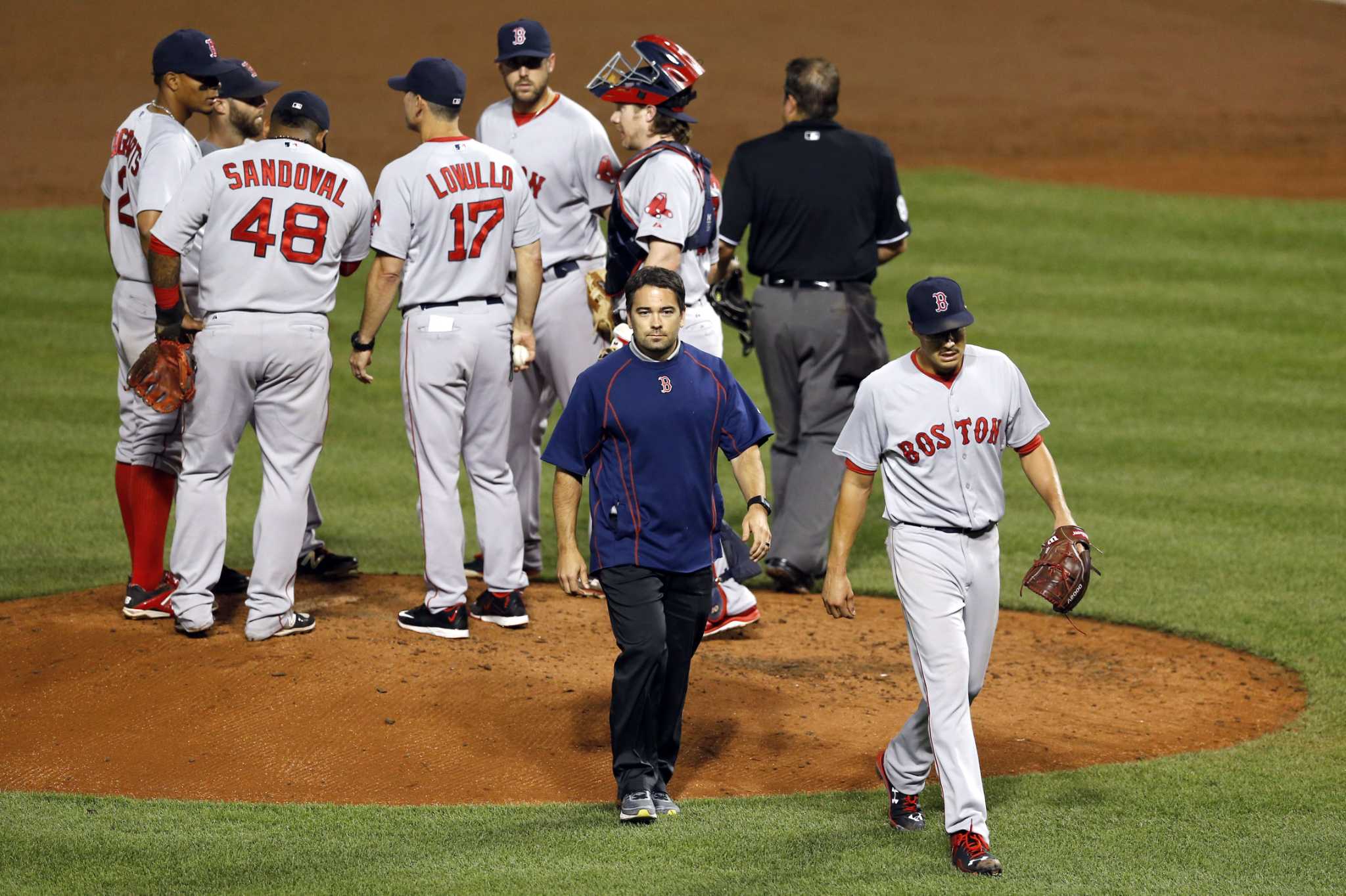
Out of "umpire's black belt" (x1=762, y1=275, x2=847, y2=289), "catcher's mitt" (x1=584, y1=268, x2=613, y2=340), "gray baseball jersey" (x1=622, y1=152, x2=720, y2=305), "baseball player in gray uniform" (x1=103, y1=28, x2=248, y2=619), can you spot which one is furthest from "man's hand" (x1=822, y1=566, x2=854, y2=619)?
"umpire's black belt" (x1=762, y1=275, x2=847, y2=289)

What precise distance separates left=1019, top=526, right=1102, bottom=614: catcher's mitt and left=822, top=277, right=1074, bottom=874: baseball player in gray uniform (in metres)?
0.09

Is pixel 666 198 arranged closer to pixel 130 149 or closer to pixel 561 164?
pixel 561 164

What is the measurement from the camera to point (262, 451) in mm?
6578

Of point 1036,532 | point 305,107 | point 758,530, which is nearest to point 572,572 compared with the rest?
point 758,530

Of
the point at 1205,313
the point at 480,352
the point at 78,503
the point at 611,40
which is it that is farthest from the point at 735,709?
the point at 611,40

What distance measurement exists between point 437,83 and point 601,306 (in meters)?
1.16

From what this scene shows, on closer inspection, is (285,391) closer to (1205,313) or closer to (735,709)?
(735,709)

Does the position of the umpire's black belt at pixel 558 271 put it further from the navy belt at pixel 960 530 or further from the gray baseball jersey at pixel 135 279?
the navy belt at pixel 960 530

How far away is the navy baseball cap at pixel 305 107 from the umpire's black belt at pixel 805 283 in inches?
99.3

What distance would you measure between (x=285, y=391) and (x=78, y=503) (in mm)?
3668

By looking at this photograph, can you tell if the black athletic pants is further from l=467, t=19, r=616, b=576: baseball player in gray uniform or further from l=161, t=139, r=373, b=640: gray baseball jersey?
l=467, t=19, r=616, b=576: baseball player in gray uniform

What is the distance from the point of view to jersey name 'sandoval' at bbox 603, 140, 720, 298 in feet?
21.7

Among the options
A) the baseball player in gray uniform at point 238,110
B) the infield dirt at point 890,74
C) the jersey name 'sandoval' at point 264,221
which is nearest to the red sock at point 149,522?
the baseball player in gray uniform at point 238,110

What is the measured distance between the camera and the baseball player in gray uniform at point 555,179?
7.41 meters
